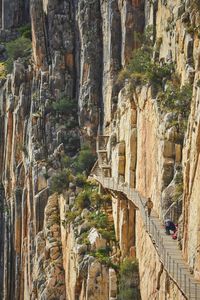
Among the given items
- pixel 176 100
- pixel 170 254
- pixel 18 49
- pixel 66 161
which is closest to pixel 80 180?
pixel 66 161

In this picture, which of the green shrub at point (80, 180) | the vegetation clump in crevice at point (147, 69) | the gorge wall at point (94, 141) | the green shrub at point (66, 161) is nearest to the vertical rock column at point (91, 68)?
the gorge wall at point (94, 141)

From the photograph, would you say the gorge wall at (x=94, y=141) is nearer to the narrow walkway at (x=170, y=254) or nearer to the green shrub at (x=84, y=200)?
the green shrub at (x=84, y=200)

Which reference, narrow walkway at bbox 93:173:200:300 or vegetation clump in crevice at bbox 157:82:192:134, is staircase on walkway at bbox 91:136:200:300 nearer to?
narrow walkway at bbox 93:173:200:300

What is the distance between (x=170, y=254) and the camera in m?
32.1

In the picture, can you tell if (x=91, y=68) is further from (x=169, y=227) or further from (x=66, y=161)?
(x=169, y=227)

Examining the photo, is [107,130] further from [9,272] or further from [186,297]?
[186,297]

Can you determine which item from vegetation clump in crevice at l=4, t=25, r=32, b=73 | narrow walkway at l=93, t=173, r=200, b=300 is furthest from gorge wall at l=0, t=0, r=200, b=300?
vegetation clump in crevice at l=4, t=25, r=32, b=73

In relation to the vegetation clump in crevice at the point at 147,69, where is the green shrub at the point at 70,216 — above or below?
below

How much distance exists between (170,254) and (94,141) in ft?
110

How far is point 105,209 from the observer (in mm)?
53594

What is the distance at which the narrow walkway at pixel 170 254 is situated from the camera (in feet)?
93.4

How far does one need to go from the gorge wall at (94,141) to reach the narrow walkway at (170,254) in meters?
0.45

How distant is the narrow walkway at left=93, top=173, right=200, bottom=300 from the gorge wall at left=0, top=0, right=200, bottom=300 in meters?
0.45

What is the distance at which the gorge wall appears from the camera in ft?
121
